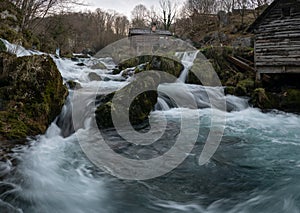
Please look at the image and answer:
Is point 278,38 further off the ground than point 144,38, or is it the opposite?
point 144,38

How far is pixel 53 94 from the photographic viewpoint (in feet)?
19.7

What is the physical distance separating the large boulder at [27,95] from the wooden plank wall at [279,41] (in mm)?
8475

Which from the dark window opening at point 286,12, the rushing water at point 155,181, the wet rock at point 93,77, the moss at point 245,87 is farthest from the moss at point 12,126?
the dark window opening at point 286,12

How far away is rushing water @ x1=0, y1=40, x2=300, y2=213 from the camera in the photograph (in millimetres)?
3105

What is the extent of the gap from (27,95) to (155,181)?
141 inches

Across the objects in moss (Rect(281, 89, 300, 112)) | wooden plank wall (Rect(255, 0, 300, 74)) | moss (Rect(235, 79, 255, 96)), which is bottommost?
moss (Rect(281, 89, 300, 112))

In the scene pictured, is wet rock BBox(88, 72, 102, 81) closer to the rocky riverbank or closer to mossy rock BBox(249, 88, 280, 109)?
the rocky riverbank

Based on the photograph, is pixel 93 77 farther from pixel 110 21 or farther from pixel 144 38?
pixel 110 21

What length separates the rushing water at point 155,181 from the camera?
10.2ft

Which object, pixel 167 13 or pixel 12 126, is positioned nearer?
pixel 12 126

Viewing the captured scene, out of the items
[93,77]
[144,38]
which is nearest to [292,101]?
[93,77]

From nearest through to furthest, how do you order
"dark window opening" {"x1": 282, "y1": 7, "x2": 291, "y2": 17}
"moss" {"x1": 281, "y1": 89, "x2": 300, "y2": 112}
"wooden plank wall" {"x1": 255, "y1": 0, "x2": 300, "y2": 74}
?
"moss" {"x1": 281, "y1": 89, "x2": 300, "y2": 112}
"wooden plank wall" {"x1": 255, "y1": 0, "x2": 300, "y2": 74}
"dark window opening" {"x1": 282, "y1": 7, "x2": 291, "y2": 17}

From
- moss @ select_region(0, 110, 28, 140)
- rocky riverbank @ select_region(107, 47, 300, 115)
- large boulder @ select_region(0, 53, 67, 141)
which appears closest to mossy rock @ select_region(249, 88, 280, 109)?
rocky riverbank @ select_region(107, 47, 300, 115)

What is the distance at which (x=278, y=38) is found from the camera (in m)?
10.1
